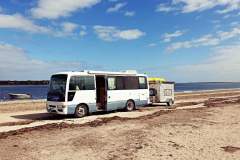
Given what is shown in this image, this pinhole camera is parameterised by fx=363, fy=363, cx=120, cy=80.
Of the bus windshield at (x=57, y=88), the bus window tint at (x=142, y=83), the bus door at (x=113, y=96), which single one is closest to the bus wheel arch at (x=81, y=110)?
the bus windshield at (x=57, y=88)

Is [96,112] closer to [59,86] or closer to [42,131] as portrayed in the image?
[59,86]

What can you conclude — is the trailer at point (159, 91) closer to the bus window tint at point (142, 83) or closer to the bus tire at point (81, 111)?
the bus window tint at point (142, 83)

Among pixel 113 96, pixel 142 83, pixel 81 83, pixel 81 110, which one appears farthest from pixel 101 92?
pixel 142 83

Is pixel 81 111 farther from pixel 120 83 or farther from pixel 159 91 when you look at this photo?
pixel 159 91

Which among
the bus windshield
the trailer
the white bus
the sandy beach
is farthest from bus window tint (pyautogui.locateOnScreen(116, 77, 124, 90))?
the sandy beach

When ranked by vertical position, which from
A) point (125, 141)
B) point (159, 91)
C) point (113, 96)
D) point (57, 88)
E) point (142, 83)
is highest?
point (142, 83)

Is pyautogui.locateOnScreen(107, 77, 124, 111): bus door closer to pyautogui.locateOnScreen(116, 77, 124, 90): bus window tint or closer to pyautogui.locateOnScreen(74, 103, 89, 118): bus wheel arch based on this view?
pyautogui.locateOnScreen(116, 77, 124, 90): bus window tint

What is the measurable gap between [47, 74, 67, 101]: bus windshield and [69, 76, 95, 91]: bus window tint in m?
0.42

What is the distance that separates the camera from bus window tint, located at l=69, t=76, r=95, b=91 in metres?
19.1

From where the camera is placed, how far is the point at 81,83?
1959 centimetres

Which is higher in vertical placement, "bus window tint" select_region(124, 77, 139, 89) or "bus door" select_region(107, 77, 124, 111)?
"bus window tint" select_region(124, 77, 139, 89)

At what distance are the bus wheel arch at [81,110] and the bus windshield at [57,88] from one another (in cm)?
114

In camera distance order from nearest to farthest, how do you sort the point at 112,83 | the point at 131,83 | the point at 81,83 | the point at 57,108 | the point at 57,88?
the point at 57,108, the point at 57,88, the point at 81,83, the point at 112,83, the point at 131,83

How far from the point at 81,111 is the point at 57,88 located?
182cm
